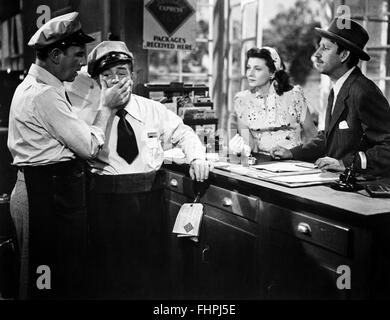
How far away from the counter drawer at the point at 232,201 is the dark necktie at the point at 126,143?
47 cm

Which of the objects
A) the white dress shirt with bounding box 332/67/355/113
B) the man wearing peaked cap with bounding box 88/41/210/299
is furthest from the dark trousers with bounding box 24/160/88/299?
the white dress shirt with bounding box 332/67/355/113

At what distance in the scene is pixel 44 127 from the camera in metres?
2.21

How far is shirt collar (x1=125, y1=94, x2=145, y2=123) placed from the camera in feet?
8.71

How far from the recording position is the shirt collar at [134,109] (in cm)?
266

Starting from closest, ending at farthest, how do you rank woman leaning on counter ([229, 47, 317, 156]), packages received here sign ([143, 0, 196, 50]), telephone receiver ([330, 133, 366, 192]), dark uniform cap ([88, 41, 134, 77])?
telephone receiver ([330, 133, 366, 192]) < dark uniform cap ([88, 41, 134, 77]) < woman leaning on counter ([229, 47, 317, 156]) < packages received here sign ([143, 0, 196, 50])

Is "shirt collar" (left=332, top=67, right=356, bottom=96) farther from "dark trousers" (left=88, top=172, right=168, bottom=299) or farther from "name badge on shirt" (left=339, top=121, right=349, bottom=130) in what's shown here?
"dark trousers" (left=88, top=172, right=168, bottom=299)

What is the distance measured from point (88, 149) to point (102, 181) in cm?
31

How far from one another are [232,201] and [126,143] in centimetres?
66

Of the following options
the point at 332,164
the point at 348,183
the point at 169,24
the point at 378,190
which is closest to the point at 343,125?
the point at 332,164

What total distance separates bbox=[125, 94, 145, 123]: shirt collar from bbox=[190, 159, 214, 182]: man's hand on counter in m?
0.40

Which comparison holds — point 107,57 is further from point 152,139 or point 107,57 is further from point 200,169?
point 200,169

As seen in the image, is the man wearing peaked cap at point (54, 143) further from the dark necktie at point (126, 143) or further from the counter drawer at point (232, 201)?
the counter drawer at point (232, 201)

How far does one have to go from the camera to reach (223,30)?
4523 millimetres
